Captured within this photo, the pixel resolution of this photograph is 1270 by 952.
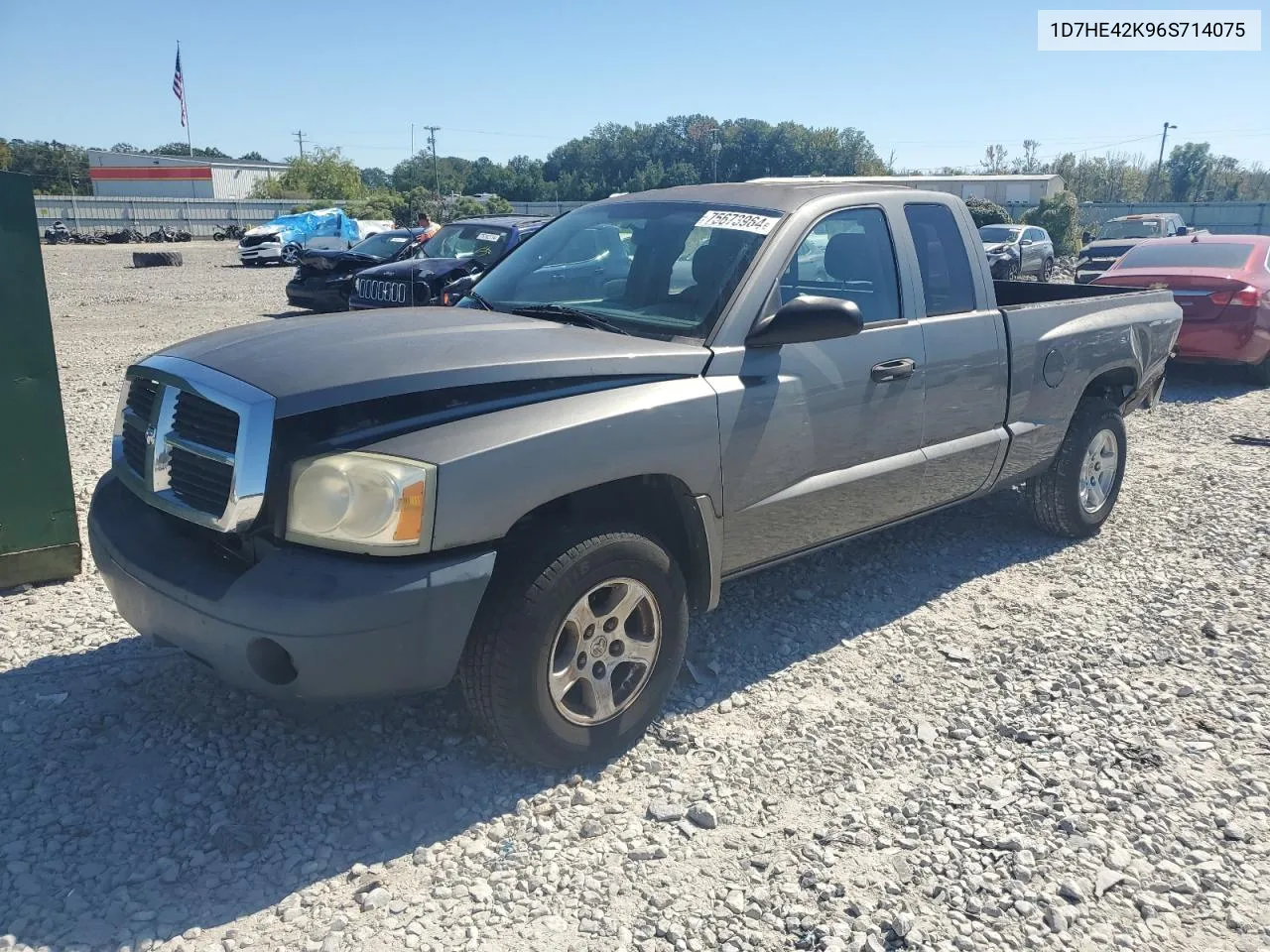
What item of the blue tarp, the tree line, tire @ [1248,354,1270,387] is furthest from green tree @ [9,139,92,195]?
tire @ [1248,354,1270,387]

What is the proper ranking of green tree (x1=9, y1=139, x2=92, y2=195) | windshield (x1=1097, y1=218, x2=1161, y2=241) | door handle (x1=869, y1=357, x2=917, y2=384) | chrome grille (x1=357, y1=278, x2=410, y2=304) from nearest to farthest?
1. door handle (x1=869, y1=357, x2=917, y2=384)
2. chrome grille (x1=357, y1=278, x2=410, y2=304)
3. windshield (x1=1097, y1=218, x2=1161, y2=241)
4. green tree (x1=9, y1=139, x2=92, y2=195)

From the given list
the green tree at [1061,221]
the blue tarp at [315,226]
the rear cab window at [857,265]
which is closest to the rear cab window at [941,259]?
the rear cab window at [857,265]

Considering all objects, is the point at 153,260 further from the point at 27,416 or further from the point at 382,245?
the point at 27,416

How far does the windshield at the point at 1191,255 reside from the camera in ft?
36.2

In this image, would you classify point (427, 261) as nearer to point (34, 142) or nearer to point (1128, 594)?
point (1128, 594)

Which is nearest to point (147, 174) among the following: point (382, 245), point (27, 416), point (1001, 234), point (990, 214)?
point (990, 214)

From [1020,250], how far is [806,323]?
76.8ft

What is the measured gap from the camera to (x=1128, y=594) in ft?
16.7

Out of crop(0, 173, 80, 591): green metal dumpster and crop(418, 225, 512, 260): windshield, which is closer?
crop(0, 173, 80, 591): green metal dumpster

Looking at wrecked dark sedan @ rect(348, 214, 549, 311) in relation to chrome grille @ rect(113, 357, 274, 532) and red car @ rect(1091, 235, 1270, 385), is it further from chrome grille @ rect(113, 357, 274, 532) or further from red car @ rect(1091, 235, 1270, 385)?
chrome grille @ rect(113, 357, 274, 532)

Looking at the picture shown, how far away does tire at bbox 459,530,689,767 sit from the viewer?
10.1 feet

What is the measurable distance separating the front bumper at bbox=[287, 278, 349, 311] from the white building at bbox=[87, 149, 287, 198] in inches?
2754

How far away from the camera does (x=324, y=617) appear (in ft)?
9.02

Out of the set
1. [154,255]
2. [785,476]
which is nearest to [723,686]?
[785,476]
